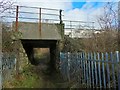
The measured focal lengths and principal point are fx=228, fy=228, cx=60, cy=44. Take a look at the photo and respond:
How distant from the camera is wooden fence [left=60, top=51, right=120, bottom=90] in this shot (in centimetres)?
654

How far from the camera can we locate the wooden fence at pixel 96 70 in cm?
654

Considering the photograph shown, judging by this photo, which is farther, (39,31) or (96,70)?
(39,31)

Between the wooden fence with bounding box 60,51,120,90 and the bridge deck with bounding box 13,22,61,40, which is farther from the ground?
the bridge deck with bounding box 13,22,61,40

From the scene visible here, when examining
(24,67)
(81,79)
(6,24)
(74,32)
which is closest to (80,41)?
(74,32)

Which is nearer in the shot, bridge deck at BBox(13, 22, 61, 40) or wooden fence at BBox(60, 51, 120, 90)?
wooden fence at BBox(60, 51, 120, 90)

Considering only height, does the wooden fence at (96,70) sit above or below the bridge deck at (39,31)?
below

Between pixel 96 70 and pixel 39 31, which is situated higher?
pixel 39 31

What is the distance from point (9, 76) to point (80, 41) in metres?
5.61

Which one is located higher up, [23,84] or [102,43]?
[102,43]

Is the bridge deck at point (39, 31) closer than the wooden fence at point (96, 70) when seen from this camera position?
No

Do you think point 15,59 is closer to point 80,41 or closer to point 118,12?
point 80,41

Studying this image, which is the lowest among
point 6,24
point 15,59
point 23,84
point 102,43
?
point 23,84

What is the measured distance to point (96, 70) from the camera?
7.64 meters

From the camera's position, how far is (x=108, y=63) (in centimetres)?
677
